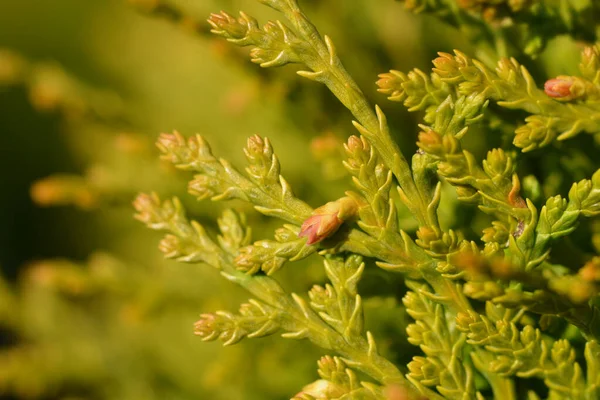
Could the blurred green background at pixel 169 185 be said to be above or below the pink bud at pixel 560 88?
below

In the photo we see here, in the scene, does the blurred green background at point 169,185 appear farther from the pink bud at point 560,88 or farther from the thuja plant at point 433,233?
the pink bud at point 560,88

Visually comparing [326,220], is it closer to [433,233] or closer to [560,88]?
[433,233]

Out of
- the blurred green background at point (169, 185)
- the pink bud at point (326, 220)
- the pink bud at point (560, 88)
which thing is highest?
the pink bud at point (560, 88)

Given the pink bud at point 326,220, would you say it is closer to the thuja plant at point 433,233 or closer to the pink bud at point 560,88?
the thuja plant at point 433,233

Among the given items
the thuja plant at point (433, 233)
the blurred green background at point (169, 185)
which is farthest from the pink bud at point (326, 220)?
the blurred green background at point (169, 185)

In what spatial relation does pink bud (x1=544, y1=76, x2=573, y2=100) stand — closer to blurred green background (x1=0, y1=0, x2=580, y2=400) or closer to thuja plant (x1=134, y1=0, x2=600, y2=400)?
thuja plant (x1=134, y1=0, x2=600, y2=400)

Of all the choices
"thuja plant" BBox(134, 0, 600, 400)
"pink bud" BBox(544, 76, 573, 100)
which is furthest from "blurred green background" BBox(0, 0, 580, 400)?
"pink bud" BBox(544, 76, 573, 100)

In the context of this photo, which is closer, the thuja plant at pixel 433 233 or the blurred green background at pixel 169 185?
the thuja plant at pixel 433 233
